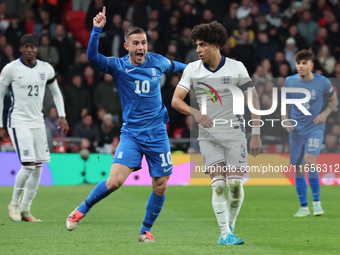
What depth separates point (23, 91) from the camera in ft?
27.9

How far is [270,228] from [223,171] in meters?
1.75

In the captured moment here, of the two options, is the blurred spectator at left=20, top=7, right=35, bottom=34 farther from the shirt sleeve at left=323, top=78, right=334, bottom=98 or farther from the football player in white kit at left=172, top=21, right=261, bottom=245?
the football player in white kit at left=172, top=21, right=261, bottom=245

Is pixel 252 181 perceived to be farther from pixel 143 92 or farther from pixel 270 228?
pixel 143 92

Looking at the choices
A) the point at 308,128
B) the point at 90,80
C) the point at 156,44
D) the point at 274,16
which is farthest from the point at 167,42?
the point at 308,128

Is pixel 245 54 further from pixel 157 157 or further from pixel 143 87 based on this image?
pixel 157 157

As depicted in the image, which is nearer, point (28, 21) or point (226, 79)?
point (226, 79)

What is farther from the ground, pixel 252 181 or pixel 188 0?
pixel 188 0

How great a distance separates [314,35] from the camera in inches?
691

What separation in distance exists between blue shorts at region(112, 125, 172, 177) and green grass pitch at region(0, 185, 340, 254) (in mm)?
835

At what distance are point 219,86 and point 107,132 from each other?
8.49 metres

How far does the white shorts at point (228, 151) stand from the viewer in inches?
239

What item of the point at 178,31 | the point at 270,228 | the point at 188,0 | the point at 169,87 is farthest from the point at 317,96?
the point at 188,0

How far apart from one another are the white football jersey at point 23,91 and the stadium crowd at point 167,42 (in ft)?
17.8

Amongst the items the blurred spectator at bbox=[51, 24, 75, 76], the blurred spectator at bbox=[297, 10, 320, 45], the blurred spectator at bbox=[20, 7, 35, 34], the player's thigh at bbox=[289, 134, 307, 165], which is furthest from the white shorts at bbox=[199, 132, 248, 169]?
the blurred spectator at bbox=[297, 10, 320, 45]
